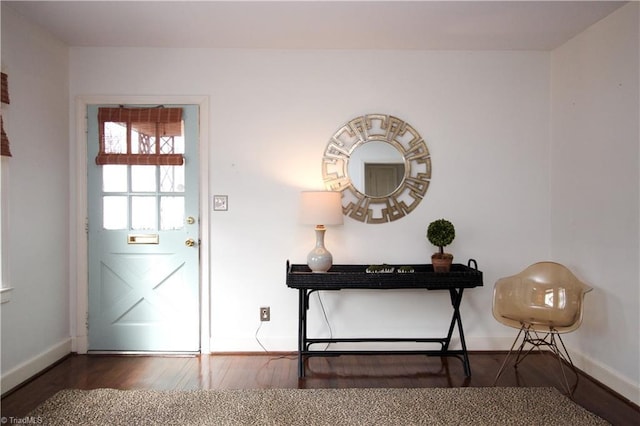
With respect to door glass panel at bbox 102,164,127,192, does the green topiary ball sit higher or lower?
lower

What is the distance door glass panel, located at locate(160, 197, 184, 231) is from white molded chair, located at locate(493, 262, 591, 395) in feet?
8.47

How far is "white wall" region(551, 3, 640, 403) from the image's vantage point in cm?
252

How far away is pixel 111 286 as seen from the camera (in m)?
3.25

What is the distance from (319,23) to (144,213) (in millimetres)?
2056

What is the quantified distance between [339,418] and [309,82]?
2.50m

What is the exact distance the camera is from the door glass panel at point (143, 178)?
3.26 meters

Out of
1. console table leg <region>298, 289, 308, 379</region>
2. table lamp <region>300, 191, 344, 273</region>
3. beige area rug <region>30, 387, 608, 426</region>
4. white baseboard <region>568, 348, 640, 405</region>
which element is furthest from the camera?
table lamp <region>300, 191, 344, 273</region>

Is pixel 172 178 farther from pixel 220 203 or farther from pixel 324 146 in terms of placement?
pixel 324 146

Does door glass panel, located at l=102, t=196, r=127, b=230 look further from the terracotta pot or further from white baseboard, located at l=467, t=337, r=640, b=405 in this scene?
white baseboard, located at l=467, t=337, r=640, b=405

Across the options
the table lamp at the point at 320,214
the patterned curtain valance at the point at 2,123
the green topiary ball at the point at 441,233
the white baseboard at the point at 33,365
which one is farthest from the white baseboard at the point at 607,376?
the patterned curtain valance at the point at 2,123

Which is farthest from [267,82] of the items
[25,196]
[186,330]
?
[186,330]

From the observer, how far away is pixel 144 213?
3.26 metres

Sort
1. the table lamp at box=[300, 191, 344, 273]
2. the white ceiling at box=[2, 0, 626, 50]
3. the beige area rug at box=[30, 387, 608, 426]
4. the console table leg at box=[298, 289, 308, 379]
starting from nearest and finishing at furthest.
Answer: the beige area rug at box=[30, 387, 608, 426], the white ceiling at box=[2, 0, 626, 50], the console table leg at box=[298, 289, 308, 379], the table lamp at box=[300, 191, 344, 273]

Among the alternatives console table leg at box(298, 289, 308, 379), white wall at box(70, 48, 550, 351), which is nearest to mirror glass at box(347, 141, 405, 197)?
white wall at box(70, 48, 550, 351)
